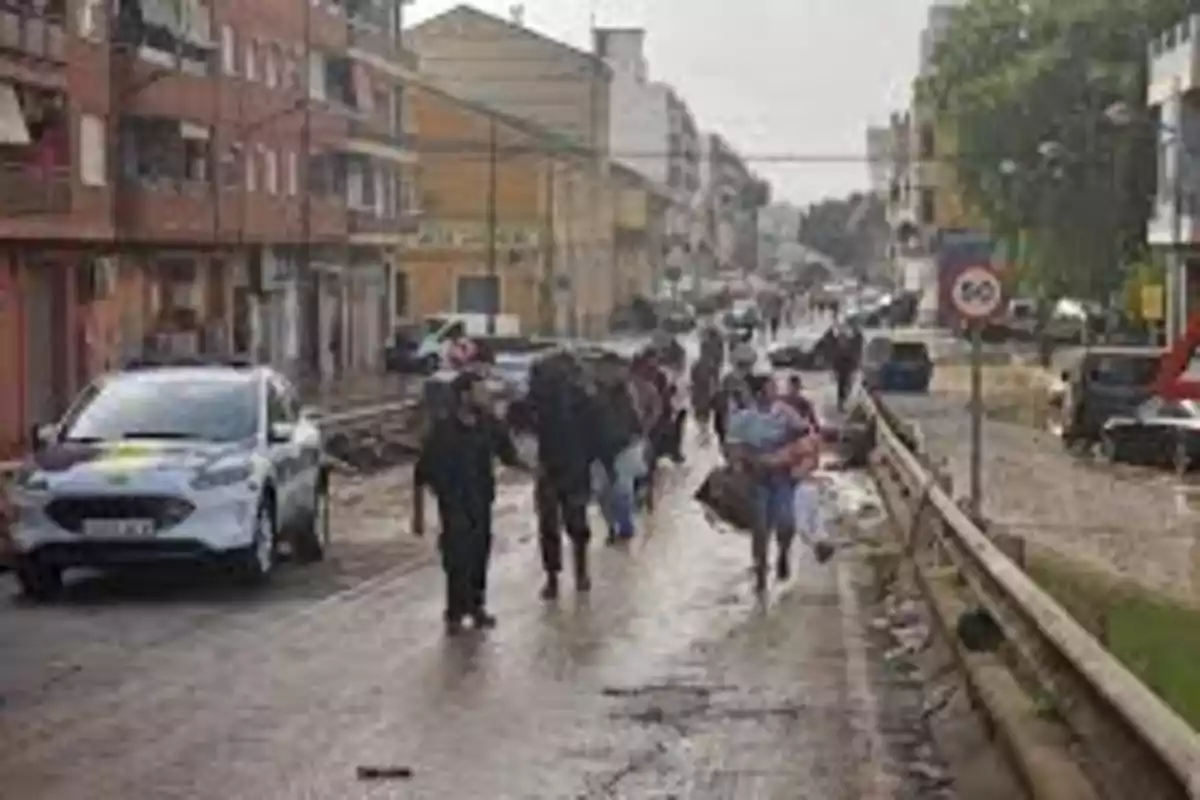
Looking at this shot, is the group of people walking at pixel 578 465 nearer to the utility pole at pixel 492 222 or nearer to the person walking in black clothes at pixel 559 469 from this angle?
the person walking in black clothes at pixel 559 469

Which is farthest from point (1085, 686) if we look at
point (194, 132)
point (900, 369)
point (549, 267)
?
point (549, 267)

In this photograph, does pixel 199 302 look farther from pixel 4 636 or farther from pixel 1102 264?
pixel 4 636

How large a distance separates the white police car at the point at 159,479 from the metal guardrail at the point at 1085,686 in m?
4.98

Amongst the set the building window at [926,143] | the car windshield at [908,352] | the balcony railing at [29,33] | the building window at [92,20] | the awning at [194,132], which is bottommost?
the car windshield at [908,352]

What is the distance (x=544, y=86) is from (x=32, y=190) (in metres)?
81.7

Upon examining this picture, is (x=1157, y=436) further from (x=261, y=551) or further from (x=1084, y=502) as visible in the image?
(x=261, y=551)

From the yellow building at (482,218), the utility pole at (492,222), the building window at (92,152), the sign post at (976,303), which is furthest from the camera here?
the yellow building at (482,218)

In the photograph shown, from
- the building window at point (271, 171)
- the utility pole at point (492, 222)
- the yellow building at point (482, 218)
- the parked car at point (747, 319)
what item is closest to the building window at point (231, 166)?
the building window at point (271, 171)


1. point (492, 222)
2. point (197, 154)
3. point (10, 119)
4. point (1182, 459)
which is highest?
point (10, 119)

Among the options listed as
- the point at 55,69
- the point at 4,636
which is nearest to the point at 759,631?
the point at 4,636

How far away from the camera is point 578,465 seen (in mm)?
19453

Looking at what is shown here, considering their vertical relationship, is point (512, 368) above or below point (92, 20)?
below

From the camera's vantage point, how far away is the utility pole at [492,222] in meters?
89.0

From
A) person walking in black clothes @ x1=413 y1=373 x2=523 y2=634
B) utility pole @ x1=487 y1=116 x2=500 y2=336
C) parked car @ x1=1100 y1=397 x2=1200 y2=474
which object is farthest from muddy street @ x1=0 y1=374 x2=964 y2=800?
utility pole @ x1=487 y1=116 x2=500 y2=336
